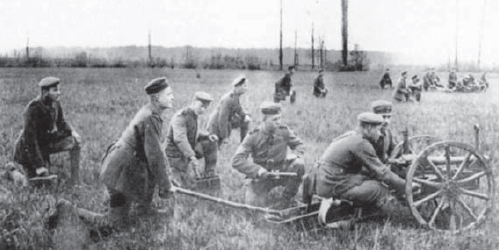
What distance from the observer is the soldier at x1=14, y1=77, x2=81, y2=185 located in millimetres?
7207

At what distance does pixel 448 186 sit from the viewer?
19.0 ft

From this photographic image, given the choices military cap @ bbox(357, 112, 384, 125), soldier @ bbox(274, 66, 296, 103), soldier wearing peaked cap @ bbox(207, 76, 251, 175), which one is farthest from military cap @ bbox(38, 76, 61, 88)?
soldier @ bbox(274, 66, 296, 103)

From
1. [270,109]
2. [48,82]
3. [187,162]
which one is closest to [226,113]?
[187,162]

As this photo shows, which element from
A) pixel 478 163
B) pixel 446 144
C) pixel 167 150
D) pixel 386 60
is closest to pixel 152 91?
pixel 167 150

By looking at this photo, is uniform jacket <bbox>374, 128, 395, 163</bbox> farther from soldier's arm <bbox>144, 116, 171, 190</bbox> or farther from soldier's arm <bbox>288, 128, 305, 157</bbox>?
soldier's arm <bbox>144, 116, 171, 190</bbox>

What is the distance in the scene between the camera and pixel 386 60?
108 metres

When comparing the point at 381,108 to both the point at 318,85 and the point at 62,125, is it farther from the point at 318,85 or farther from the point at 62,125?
the point at 318,85

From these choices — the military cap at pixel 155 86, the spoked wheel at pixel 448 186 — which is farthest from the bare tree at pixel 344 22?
the military cap at pixel 155 86

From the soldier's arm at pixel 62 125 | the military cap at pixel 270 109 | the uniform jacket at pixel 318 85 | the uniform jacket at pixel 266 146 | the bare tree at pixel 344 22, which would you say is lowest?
the uniform jacket at pixel 266 146

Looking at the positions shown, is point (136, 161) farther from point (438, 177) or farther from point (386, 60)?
point (386, 60)

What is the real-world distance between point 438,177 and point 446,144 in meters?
0.46

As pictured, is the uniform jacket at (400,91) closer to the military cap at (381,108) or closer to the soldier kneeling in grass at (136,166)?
the military cap at (381,108)

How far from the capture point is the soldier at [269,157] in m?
6.82

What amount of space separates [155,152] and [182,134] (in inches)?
69.7
